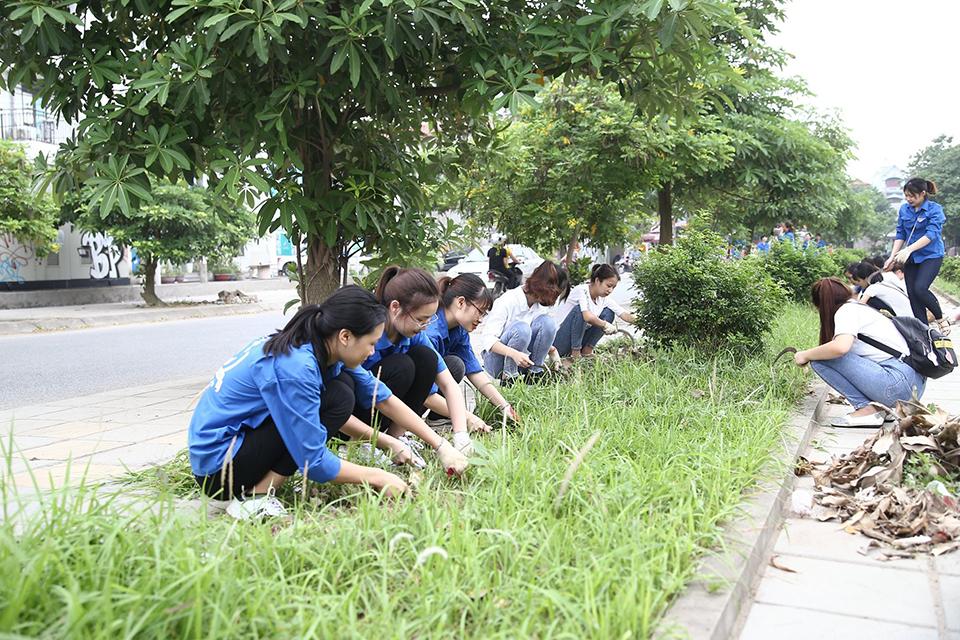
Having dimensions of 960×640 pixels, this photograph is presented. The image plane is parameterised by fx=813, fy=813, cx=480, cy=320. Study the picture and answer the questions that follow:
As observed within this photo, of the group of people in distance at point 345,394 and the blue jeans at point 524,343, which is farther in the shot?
the blue jeans at point 524,343

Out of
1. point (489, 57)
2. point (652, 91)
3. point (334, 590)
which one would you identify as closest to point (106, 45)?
point (489, 57)

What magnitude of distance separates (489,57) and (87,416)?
12.6 feet

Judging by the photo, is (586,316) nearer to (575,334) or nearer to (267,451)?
(575,334)

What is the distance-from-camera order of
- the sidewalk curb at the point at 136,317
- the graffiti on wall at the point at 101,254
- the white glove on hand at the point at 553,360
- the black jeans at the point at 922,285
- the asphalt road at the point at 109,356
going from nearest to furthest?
1. the white glove on hand at the point at 553,360
2. the asphalt road at the point at 109,356
3. the black jeans at the point at 922,285
4. the sidewalk curb at the point at 136,317
5. the graffiti on wall at the point at 101,254

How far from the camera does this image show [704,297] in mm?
6328

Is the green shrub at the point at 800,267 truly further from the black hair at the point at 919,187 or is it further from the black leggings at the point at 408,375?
the black leggings at the point at 408,375

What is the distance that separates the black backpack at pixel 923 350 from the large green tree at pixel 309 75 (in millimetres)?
1969

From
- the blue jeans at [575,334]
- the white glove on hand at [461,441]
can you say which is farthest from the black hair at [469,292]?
the blue jeans at [575,334]

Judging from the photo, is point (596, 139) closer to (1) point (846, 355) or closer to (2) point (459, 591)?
(1) point (846, 355)

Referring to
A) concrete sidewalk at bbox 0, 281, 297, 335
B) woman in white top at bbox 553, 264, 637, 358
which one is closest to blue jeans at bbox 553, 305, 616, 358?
woman in white top at bbox 553, 264, 637, 358

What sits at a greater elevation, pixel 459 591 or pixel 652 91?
pixel 652 91

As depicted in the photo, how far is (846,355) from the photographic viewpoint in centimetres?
509

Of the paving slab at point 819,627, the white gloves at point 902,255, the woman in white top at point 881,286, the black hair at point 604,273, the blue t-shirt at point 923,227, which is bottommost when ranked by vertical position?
the paving slab at point 819,627

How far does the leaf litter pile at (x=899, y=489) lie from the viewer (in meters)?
3.15
